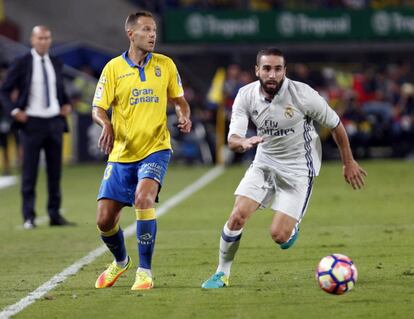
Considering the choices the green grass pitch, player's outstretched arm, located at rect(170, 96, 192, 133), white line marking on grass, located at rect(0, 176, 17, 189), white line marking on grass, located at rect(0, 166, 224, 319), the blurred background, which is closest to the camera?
the green grass pitch

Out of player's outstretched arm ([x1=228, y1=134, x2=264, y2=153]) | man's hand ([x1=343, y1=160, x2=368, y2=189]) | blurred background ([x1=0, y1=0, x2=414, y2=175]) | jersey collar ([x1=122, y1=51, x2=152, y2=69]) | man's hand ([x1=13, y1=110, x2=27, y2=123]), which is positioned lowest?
blurred background ([x1=0, y1=0, x2=414, y2=175])

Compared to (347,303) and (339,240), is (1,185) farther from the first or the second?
(347,303)

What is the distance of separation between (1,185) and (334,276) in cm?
1520

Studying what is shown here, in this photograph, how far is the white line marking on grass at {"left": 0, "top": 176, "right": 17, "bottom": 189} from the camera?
2283cm

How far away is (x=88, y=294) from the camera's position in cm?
901

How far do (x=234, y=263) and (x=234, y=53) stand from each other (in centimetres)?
2288

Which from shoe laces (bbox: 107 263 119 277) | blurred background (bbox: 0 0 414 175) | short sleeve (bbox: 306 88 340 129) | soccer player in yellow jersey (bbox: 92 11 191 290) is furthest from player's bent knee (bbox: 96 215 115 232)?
blurred background (bbox: 0 0 414 175)

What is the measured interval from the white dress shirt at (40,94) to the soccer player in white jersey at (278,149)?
18.5ft

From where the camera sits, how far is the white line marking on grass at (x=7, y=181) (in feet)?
74.9

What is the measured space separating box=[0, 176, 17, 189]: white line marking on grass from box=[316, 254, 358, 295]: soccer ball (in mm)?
14644

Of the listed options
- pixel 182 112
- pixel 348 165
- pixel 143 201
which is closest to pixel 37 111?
pixel 182 112

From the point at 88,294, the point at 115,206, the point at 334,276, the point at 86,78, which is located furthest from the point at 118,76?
the point at 86,78

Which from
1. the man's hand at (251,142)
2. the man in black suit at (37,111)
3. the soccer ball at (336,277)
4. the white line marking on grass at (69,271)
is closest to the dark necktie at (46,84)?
the man in black suit at (37,111)

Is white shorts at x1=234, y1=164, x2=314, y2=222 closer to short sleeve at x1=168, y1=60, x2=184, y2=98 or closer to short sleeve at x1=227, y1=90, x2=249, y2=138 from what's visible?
short sleeve at x1=227, y1=90, x2=249, y2=138
